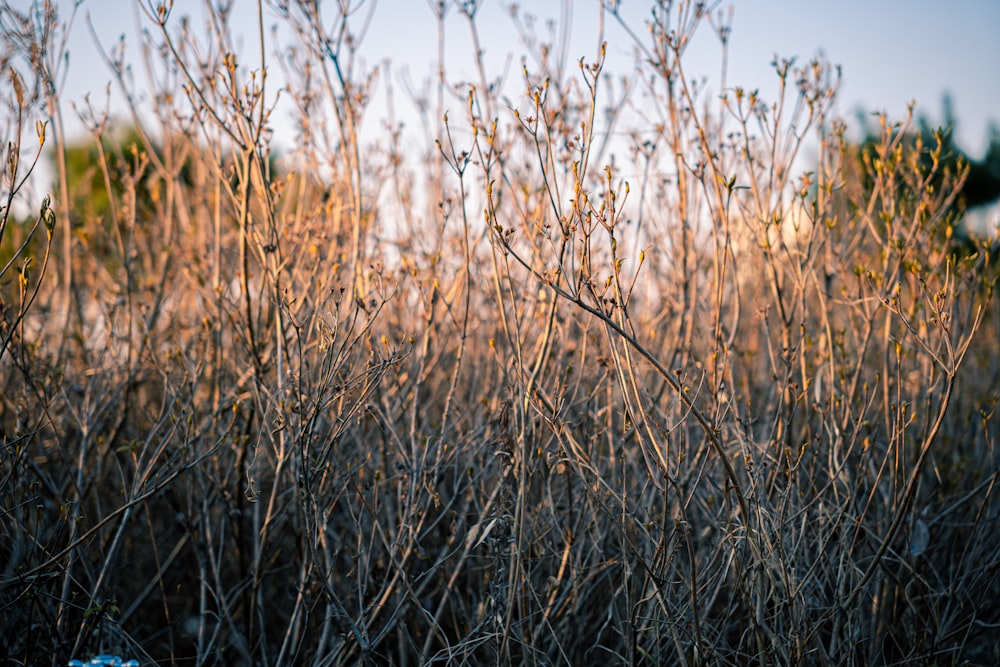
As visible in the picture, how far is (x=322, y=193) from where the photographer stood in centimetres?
300

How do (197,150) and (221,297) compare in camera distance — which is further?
(197,150)

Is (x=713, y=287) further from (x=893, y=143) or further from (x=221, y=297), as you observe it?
(x=221, y=297)

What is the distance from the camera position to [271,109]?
8.43ft

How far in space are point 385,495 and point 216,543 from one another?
1.14 m

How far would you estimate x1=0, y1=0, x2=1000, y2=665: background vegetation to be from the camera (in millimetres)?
2260

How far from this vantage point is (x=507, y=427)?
8.33 feet

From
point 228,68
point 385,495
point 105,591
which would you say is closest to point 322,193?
point 228,68

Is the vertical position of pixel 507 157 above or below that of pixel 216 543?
above

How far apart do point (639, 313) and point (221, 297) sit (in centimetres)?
205

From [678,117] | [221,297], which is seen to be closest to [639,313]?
[678,117]

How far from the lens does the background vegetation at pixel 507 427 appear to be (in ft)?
7.41

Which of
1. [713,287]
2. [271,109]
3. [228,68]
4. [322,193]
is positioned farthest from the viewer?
[713,287]

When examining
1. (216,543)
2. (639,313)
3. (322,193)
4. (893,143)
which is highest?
(893,143)

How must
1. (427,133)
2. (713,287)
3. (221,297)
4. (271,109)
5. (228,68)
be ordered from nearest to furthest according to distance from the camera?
(228,68) < (271,109) < (221,297) < (713,287) < (427,133)
